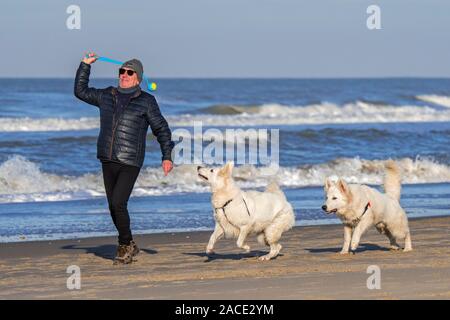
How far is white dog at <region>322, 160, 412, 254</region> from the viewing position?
911 centimetres

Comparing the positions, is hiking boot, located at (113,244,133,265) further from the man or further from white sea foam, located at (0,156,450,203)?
white sea foam, located at (0,156,450,203)

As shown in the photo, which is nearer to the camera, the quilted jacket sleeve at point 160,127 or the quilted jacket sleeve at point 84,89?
the quilted jacket sleeve at point 160,127

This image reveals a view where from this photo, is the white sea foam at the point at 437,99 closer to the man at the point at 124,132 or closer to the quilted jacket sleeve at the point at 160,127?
the quilted jacket sleeve at the point at 160,127

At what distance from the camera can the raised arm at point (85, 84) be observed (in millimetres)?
8781

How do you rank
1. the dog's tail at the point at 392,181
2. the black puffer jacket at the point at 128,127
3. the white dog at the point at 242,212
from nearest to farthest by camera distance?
the black puffer jacket at the point at 128,127, the white dog at the point at 242,212, the dog's tail at the point at 392,181

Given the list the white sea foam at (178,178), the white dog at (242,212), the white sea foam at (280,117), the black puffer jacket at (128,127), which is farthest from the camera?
the white sea foam at (280,117)

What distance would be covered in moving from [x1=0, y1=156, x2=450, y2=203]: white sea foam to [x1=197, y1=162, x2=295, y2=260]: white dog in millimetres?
7093

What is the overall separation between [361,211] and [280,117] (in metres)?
34.2

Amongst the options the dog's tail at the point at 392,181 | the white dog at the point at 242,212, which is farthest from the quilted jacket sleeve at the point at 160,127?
the dog's tail at the point at 392,181

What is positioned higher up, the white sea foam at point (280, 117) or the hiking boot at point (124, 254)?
the white sea foam at point (280, 117)
